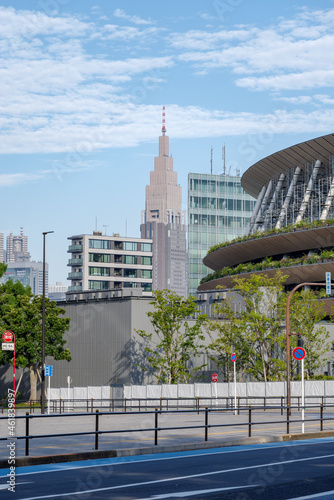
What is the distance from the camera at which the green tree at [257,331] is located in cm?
5825

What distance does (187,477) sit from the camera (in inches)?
676

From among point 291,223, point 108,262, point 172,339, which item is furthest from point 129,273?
point 172,339

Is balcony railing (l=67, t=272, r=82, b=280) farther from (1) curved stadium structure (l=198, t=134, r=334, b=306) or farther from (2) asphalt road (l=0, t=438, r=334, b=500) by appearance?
(2) asphalt road (l=0, t=438, r=334, b=500)

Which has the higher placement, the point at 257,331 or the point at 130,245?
the point at 130,245

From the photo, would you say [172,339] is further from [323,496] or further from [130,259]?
[130,259]

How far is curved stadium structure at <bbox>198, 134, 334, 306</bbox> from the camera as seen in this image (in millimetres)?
75500

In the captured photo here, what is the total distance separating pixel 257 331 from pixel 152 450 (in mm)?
36194

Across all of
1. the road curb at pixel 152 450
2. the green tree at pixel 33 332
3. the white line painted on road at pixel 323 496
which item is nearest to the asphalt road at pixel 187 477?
the white line painted on road at pixel 323 496

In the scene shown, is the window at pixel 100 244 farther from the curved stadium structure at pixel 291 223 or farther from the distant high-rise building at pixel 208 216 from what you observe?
the curved stadium structure at pixel 291 223

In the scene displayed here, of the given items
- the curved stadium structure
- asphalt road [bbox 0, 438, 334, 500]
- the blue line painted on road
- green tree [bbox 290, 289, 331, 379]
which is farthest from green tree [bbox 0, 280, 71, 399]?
asphalt road [bbox 0, 438, 334, 500]

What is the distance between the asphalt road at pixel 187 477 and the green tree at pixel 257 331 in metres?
34.7

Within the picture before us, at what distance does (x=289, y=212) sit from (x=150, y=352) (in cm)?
2963

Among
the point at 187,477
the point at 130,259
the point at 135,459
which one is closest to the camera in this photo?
the point at 187,477

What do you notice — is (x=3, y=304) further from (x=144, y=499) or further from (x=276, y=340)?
(x=144, y=499)
